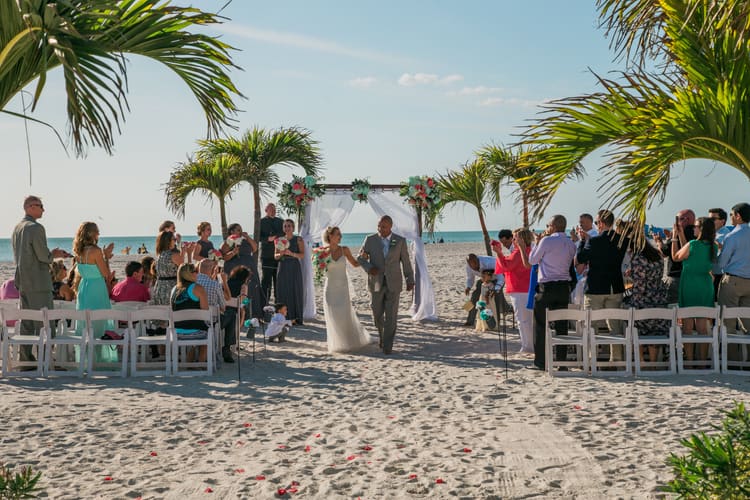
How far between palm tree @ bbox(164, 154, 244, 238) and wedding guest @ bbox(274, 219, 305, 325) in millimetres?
4355

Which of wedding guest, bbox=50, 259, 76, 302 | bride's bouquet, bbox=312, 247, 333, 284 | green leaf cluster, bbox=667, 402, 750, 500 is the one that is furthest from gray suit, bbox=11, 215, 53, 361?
green leaf cluster, bbox=667, 402, 750, 500

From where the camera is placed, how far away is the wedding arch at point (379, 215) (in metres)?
13.6

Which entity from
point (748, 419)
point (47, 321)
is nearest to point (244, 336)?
point (47, 321)

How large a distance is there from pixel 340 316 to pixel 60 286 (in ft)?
12.8

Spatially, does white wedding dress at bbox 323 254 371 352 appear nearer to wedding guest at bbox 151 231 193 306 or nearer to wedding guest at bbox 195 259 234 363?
wedding guest at bbox 195 259 234 363

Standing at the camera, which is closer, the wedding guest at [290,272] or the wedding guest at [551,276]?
the wedding guest at [551,276]

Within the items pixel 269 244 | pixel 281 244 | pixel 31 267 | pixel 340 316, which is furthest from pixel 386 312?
pixel 31 267

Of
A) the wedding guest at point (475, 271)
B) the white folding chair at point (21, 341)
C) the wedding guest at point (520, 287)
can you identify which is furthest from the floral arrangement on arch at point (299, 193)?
the white folding chair at point (21, 341)

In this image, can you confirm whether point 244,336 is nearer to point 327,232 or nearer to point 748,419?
point 327,232

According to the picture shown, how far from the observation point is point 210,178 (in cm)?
1659

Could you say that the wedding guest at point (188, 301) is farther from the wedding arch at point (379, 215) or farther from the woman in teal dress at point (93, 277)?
the wedding arch at point (379, 215)

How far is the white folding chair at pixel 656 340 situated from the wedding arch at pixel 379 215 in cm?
571

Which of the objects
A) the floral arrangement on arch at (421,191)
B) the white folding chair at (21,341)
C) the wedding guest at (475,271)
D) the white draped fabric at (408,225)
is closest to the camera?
the white folding chair at (21,341)

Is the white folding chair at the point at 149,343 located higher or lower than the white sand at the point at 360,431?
higher
